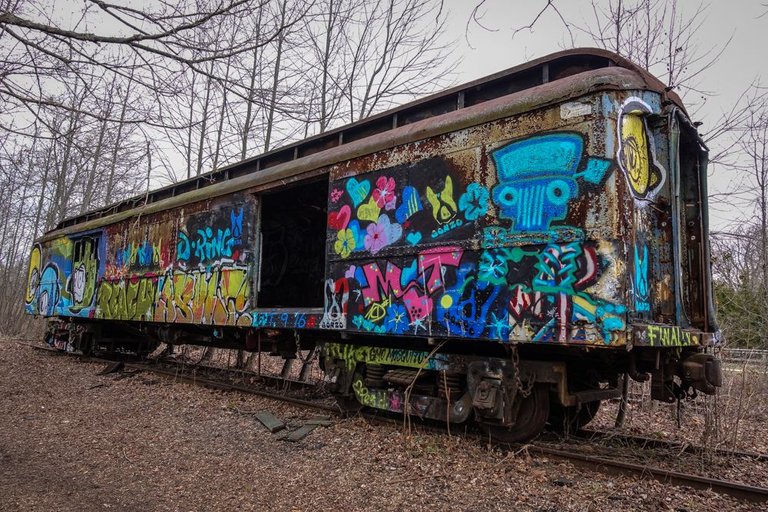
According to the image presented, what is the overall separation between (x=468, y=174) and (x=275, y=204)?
559cm

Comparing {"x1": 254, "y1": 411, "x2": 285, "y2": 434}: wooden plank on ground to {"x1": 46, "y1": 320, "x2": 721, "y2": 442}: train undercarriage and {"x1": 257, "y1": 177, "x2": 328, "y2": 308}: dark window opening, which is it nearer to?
{"x1": 46, "y1": 320, "x2": 721, "y2": 442}: train undercarriage

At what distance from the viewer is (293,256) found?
1073cm

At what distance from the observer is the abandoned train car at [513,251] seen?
4273 mm

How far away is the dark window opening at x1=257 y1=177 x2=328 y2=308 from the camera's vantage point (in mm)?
10404

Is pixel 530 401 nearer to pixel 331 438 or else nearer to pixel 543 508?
pixel 543 508

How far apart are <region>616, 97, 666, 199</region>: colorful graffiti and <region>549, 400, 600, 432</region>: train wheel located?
8.11 ft

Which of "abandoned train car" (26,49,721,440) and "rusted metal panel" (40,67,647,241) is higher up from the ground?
"rusted metal panel" (40,67,647,241)

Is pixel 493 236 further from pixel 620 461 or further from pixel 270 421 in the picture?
pixel 270 421

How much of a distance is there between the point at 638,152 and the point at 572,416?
293cm

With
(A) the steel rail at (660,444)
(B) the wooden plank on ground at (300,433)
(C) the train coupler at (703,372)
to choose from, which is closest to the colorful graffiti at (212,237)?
(B) the wooden plank on ground at (300,433)

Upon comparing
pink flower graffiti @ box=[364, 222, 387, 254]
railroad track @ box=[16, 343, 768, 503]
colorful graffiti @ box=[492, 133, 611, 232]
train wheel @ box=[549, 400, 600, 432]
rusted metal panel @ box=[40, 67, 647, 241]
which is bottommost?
railroad track @ box=[16, 343, 768, 503]

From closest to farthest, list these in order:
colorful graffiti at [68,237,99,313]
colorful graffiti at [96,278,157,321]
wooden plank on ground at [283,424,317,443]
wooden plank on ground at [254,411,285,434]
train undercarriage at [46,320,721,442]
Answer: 1. train undercarriage at [46,320,721,442]
2. wooden plank on ground at [283,424,317,443]
3. wooden plank on ground at [254,411,285,434]
4. colorful graffiti at [96,278,157,321]
5. colorful graffiti at [68,237,99,313]

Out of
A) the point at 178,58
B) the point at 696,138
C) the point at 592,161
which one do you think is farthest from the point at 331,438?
the point at 696,138

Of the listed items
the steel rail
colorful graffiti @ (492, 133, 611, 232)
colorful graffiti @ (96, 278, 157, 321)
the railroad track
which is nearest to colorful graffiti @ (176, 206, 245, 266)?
colorful graffiti @ (96, 278, 157, 321)
